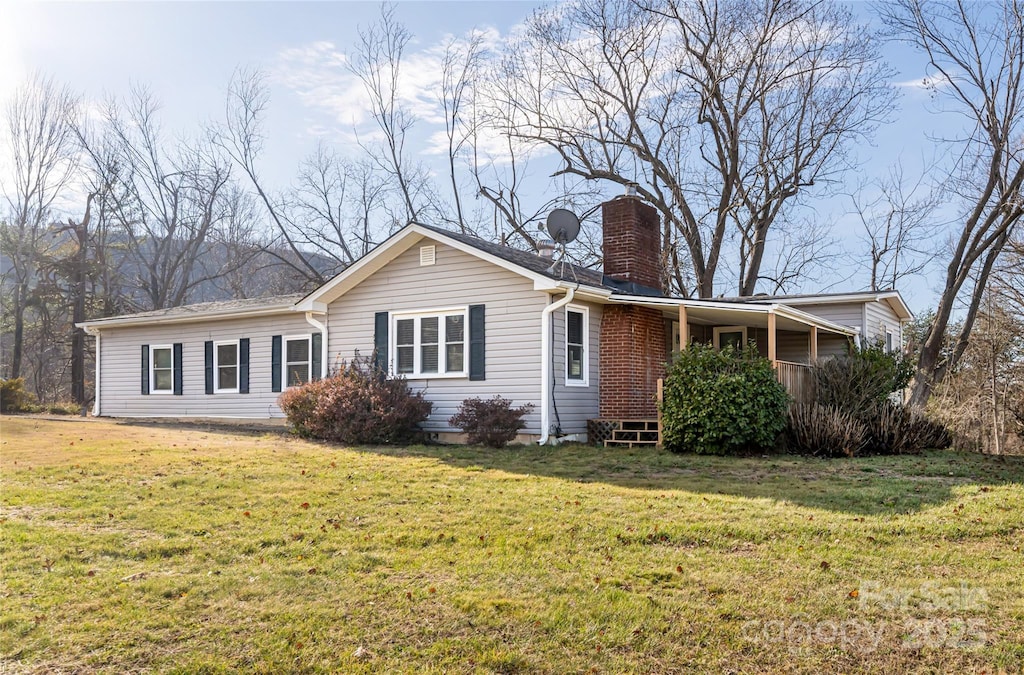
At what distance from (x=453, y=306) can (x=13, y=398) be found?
1629 centimetres

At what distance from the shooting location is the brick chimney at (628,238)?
16266 millimetres

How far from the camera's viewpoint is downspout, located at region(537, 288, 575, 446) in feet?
44.7

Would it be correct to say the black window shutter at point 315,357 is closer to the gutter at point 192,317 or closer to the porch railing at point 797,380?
the gutter at point 192,317

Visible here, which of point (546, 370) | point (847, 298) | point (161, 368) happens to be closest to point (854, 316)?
point (847, 298)

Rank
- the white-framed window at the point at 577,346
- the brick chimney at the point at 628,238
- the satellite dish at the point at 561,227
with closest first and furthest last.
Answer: the white-framed window at the point at 577,346 → the satellite dish at the point at 561,227 → the brick chimney at the point at 628,238

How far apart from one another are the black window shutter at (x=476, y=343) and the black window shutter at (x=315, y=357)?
447cm

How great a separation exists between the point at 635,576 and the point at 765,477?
4.97m

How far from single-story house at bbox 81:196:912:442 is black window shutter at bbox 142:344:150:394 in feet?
6.69

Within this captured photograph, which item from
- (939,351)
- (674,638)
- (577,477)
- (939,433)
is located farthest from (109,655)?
(939,351)

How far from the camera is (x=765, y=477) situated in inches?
390

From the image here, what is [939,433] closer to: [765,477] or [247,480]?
[765,477]

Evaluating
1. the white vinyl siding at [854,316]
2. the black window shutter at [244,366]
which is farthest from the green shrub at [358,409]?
the white vinyl siding at [854,316]

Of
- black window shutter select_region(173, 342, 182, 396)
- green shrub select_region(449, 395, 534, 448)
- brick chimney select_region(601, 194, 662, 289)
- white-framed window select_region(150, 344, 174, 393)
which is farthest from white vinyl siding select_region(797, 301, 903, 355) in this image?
white-framed window select_region(150, 344, 174, 393)

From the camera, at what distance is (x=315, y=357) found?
17.7m
